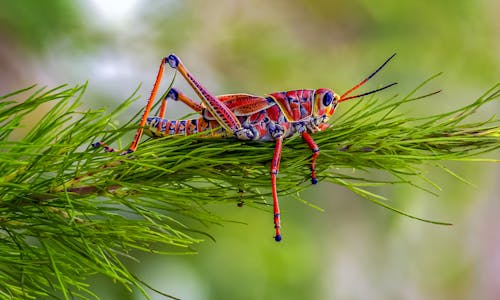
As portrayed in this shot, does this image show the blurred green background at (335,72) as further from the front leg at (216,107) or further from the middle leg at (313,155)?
the middle leg at (313,155)

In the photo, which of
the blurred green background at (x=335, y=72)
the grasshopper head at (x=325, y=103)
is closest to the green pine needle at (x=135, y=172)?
the grasshopper head at (x=325, y=103)

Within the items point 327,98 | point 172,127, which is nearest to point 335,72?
Answer: point 327,98

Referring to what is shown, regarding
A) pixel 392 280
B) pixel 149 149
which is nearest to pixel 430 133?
pixel 149 149

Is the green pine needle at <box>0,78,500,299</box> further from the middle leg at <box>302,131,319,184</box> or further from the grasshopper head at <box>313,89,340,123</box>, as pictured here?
the grasshopper head at <box>313,89,340,123</box>

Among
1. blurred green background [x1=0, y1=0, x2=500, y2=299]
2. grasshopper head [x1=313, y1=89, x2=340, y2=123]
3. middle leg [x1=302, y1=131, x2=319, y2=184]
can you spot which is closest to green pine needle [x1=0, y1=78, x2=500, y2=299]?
middle leg [x1=302, y1=131, x2=319, y2=184]

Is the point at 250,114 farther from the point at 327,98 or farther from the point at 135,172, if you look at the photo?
the point at 135,172
